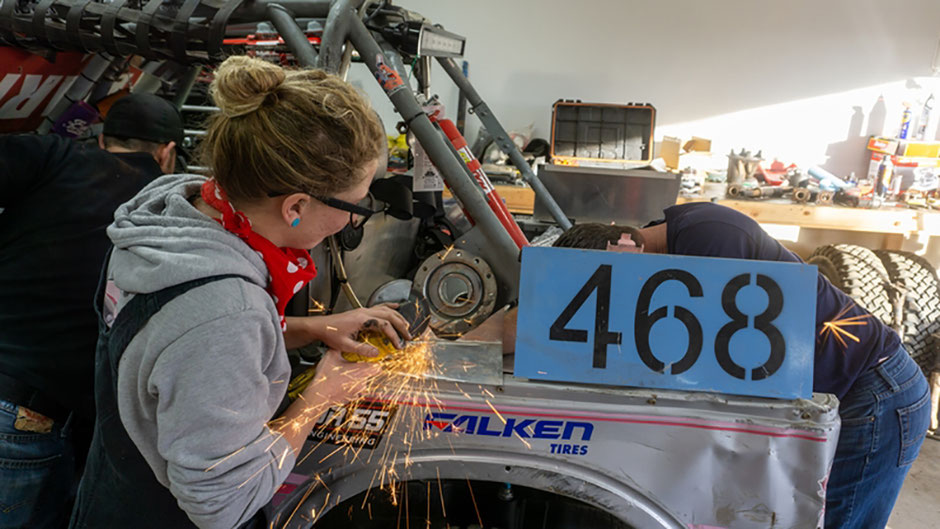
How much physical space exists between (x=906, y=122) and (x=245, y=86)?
6.06m

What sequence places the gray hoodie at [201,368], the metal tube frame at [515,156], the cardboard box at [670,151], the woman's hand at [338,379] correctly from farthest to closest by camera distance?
the cardboard box at [670,151] → the metal tube frame at [515,156] → the woman's hand at [338,379] → the gray hoodie at [201,368]

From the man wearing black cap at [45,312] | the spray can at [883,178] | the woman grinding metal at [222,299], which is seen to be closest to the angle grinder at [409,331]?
the woman grinding metal at [222,299]

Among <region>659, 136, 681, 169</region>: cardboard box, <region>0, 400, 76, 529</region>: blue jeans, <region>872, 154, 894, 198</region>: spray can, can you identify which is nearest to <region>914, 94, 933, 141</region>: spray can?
<region>872, 154, 894, 198</region>: spray can

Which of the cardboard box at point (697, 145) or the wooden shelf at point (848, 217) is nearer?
the wooden shelf at point (848, 217)

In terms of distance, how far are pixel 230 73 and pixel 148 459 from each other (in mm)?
671

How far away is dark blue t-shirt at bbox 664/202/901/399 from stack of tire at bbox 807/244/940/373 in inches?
90.4

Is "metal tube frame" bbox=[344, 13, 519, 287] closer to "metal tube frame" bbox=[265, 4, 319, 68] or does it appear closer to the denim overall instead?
"metal tube frame" bbox=[265, 4, 319, 68]

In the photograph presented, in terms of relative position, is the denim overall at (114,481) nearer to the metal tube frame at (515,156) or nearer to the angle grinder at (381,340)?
the angle grinder at (381,340)

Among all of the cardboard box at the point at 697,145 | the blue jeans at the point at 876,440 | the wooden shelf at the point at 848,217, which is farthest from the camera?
the cardboard box at the point at 697,145

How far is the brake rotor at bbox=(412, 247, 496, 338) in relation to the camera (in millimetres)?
1905

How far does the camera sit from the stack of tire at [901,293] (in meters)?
3.71

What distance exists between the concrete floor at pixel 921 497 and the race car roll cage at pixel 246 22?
2.58 m

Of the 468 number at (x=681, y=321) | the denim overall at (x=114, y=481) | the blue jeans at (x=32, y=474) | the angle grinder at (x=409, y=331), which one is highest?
the 468 number at (x=681, y=321)

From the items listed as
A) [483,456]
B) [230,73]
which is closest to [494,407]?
[483,456]
